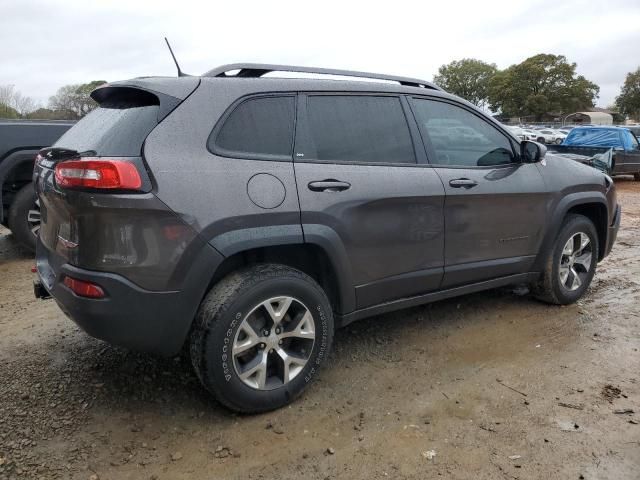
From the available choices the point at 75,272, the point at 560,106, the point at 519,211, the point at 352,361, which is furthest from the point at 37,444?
the point at 560,106

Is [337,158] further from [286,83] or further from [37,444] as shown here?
[37,444]

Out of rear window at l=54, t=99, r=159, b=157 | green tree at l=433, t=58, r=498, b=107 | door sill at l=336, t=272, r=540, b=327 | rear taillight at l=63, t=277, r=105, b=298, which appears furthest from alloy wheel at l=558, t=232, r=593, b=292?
green tree at l=433, t=58, r=498, b=107

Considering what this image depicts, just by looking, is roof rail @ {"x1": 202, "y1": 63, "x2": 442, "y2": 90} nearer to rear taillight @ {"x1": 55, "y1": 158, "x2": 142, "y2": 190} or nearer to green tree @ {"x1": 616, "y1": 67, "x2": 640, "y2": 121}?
rear taillight @ {"x1": 55, "y1": 158, "x2": 142, "y2": 190}

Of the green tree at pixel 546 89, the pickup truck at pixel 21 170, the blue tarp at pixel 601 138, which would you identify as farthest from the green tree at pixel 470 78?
the pickup truck at pixel 21 170

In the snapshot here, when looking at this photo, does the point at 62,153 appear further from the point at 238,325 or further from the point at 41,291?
the point at 238,325

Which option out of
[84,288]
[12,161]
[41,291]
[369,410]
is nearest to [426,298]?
[369,410]

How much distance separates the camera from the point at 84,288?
2.53 meters

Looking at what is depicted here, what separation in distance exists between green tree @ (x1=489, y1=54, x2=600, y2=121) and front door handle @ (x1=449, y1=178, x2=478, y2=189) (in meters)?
86.0

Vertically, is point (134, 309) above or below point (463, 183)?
below

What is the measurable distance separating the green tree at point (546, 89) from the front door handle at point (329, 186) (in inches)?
3421

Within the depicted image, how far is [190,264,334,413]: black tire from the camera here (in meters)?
2.66

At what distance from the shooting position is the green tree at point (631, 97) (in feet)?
265

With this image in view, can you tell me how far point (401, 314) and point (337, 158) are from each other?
5.68ft

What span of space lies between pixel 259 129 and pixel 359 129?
2.25 feet
